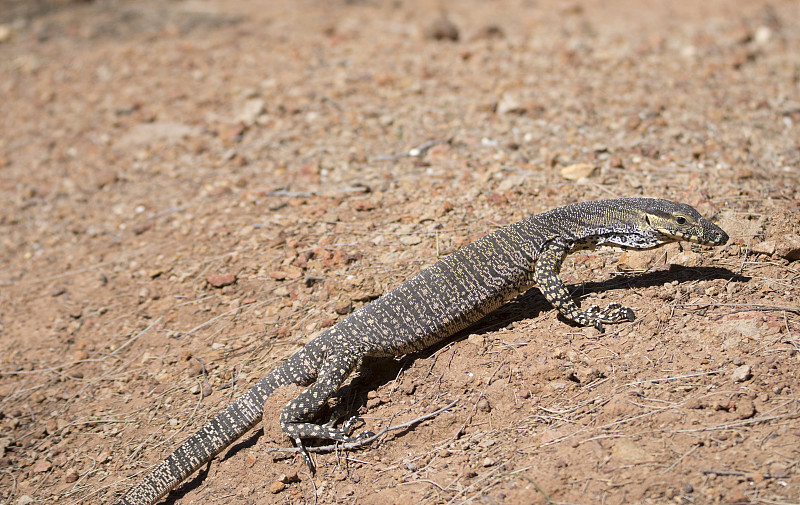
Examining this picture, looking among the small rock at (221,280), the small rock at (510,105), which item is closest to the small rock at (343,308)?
the small rock at (221,280)

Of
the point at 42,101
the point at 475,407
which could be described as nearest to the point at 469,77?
the point at 475,407

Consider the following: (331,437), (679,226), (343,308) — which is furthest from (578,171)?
(331,437)

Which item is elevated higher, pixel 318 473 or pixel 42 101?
pixel 42 101

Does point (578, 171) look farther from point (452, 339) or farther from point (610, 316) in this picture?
point (452, 339)

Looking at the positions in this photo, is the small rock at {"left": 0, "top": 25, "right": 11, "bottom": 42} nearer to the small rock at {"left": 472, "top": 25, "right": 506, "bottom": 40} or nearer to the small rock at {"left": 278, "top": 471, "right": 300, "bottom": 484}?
the small rock at {"left": 472, "top": 25, "right": 506, "bottom": 40}

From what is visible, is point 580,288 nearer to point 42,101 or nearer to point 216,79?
point 216,79

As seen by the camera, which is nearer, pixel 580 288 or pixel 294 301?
pixel 580 288
